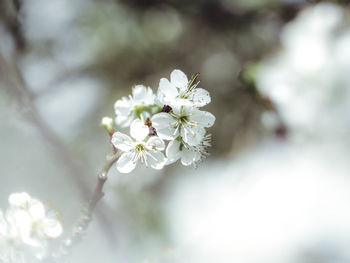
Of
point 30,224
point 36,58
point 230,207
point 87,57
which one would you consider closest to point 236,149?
point 230,207

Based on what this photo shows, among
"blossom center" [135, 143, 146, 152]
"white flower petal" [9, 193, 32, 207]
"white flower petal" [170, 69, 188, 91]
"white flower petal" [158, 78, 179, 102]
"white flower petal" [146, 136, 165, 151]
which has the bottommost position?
"white flower petal" [9, 193, 32, 207]

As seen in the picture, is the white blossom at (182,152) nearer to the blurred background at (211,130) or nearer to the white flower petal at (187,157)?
the white flower petal at (187,157)

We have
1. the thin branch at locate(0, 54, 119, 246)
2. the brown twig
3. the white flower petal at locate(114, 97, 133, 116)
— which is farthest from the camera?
the thin branch at locate(0, 54, 119, 246)

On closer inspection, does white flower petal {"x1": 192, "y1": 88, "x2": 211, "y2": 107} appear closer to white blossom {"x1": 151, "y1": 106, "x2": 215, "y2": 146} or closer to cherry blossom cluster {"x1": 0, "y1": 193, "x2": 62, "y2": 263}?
white blossom {"x1": 151, "y1": 106, "x2": 215, "y2": 146}

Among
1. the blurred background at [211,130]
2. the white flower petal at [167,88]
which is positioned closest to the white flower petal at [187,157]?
the white flower petal at [167,88]

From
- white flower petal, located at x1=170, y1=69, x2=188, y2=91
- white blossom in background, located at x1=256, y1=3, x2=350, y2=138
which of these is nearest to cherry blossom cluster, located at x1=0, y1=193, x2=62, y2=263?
white flower petal, located at x1=170, y1=69, x2=188, y2=91

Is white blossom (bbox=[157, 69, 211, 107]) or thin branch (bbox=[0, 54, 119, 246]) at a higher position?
thin branch (bbox=[0, 54, 119, 246])

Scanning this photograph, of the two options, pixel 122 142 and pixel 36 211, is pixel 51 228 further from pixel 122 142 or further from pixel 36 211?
pixel 122 142
